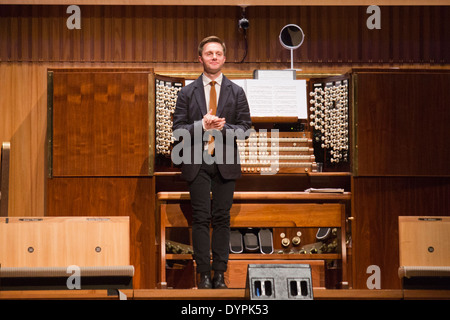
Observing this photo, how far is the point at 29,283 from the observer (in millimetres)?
3477

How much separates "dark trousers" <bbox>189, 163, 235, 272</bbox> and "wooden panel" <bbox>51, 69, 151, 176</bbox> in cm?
84

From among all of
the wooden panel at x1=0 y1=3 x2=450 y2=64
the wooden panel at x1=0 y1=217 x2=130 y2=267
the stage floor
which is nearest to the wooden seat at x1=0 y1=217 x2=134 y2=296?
the wooden panel at x1=0 y1=217 x2=130 y2=267

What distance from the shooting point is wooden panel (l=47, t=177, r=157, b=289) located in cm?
471

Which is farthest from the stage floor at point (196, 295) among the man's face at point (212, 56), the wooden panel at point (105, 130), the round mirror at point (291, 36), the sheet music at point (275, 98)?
the round mirror at point (291, 36)

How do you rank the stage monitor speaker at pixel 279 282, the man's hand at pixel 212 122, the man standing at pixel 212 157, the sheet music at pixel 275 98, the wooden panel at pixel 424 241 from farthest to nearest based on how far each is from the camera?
the sheet music at pixel 275 98 < the man standing at pixel 212 157 < the man's hand at pixel 212 122 < the wooden panel at pixel 424 241 < the stage monitor speaker at pixel 279 282

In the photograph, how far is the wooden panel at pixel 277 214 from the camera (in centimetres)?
465

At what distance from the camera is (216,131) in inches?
158

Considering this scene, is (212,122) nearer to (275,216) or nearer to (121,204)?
(275,216)

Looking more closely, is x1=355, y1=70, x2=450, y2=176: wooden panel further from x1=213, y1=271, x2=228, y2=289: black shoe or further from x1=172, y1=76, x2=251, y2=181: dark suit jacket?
x1=213, y1=271, x2=228, y2=289: black shoe

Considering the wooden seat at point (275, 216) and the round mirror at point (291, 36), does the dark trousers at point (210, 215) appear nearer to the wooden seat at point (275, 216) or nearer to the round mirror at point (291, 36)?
the wooden seat at point (275, 216)

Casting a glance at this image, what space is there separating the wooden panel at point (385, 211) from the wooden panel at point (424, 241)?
103 centimetres
